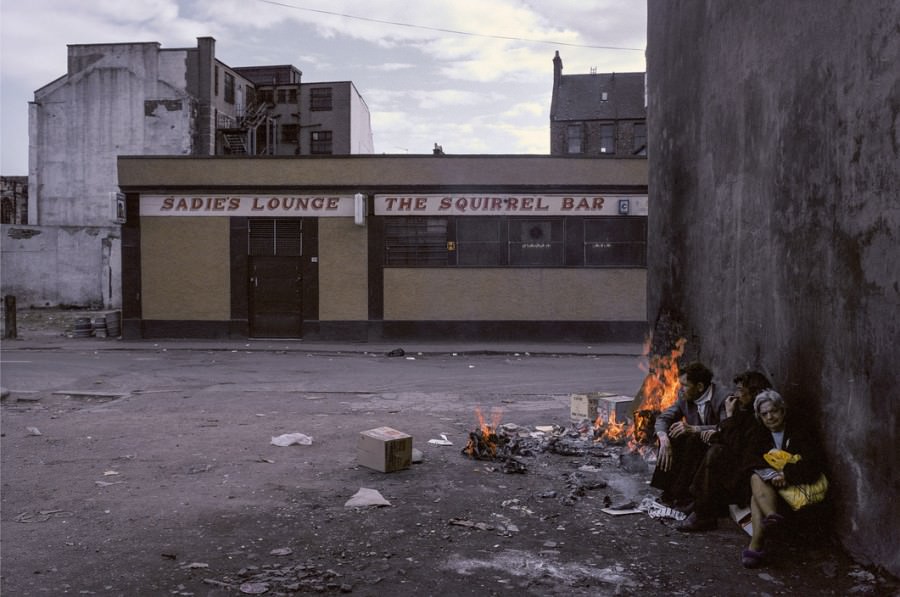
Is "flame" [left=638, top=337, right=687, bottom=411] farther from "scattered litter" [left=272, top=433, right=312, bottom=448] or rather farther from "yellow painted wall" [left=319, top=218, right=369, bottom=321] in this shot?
"yellow painted wall" [left=319, top=218, right=369, bottom=321]

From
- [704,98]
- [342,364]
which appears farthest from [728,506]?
[342,364]

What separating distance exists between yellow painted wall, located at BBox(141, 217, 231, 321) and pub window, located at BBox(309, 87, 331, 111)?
107 feet

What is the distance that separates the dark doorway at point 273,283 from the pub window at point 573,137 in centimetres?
3777

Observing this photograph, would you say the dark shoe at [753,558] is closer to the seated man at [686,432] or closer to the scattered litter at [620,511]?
the seated man at [686,432]

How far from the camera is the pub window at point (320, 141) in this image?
51513 millimetres

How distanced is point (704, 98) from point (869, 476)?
4138 millimetres

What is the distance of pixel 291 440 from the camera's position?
799cm

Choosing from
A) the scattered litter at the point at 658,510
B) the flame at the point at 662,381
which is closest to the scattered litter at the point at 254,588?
the scattered litter at the point at 658,510

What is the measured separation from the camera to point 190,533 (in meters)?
5.13

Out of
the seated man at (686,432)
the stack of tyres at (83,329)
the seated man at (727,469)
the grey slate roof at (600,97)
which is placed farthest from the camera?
the grey slate roof at (600,97)

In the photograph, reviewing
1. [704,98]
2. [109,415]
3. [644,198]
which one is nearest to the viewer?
[704,98]

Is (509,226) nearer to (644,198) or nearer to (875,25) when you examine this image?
(644,198)

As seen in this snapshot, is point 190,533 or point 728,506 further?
point 728,506

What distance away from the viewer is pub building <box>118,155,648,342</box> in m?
20.4
